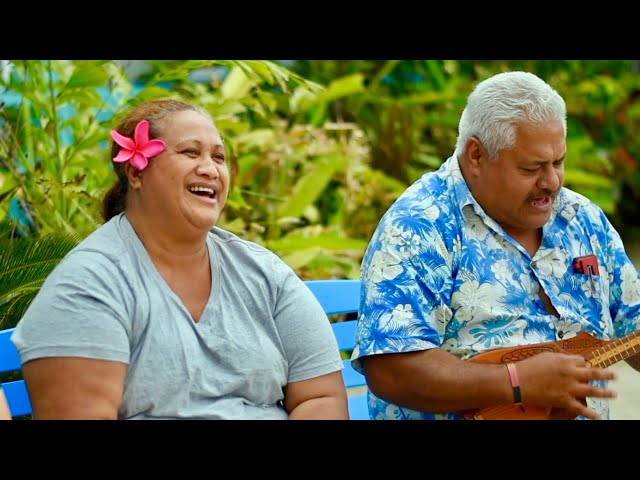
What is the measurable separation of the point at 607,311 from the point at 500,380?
60 cm

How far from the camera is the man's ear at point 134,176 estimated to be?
2.95 metres

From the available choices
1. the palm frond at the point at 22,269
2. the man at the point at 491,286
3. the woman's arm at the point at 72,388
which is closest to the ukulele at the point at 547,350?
the man at the point at 491,286

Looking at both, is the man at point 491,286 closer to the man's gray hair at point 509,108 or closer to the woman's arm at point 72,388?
the man's gray hair at point 509,108

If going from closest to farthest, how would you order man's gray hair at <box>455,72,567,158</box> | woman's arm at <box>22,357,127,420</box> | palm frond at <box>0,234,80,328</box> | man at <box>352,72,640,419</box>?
woman's arm at <box>22,357,127,420</box>, man at <box>352,72,640,419</box>, man's gray hair at <box>455,72,567,158</box>, palm frond at <box>0,234,80,328</box>

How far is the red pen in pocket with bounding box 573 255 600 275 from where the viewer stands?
3.39 meters

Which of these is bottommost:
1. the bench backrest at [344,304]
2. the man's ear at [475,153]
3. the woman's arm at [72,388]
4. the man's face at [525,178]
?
the woman's arm at [72,388]

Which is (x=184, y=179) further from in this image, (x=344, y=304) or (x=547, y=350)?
(x=547, y=350)

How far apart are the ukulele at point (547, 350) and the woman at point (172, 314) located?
1.46ft

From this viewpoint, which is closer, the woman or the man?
the woman

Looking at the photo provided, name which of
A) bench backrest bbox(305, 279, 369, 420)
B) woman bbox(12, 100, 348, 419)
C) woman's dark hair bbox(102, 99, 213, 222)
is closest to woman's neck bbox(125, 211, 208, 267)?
woman bbox(12, 100, 348, 419)

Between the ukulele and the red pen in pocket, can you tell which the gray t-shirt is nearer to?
the ukulele

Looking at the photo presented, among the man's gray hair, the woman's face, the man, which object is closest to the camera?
the woman's face

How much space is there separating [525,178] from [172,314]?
1.18 metres

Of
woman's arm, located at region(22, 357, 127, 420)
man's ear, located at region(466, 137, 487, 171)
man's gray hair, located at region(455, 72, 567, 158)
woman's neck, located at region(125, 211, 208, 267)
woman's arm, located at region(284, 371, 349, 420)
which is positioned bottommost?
woman's arm, located at region(284, 371, 349, 420)
